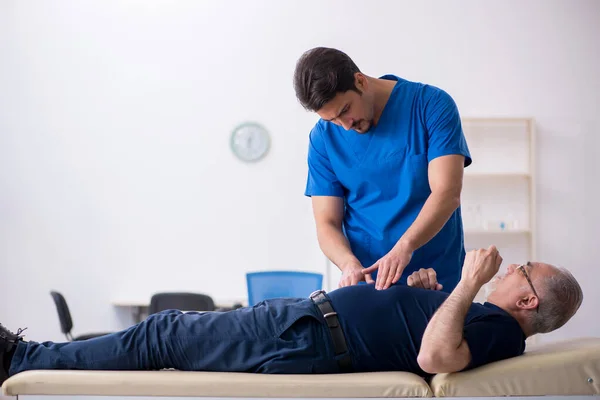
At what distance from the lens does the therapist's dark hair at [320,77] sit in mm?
1791

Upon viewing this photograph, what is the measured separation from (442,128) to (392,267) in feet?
1.50

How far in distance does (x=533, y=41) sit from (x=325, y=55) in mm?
3549

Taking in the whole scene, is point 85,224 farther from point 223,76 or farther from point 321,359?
point 321,359

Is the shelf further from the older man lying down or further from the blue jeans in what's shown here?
the blue jeans

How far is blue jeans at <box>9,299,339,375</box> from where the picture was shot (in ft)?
5.43

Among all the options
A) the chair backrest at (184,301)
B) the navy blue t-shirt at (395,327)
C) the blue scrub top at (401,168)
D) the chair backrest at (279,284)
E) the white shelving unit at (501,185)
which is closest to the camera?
the navy blue t-shirt at (395,327)

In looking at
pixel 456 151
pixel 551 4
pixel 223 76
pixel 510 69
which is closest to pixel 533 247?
pixel 510 69

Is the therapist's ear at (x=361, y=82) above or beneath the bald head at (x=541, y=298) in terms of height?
above

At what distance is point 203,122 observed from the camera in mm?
4957

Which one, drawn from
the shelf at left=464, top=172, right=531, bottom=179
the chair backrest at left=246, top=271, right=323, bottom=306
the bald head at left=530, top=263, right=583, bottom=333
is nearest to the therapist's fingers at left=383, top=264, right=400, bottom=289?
the bald head at left=530, top=263, right=583, bottom=333

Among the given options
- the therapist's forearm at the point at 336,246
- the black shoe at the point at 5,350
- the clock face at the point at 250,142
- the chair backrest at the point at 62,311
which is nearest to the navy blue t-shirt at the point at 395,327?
the therapist's forearm at the point at 336,246

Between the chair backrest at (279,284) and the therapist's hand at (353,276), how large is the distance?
5.18 ft

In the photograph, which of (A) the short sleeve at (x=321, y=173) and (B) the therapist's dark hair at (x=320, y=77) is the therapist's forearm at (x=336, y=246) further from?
(B) the therapist's dark hair at (x=320, y=77)

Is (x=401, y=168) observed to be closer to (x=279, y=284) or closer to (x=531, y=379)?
(x=531, y=379)
